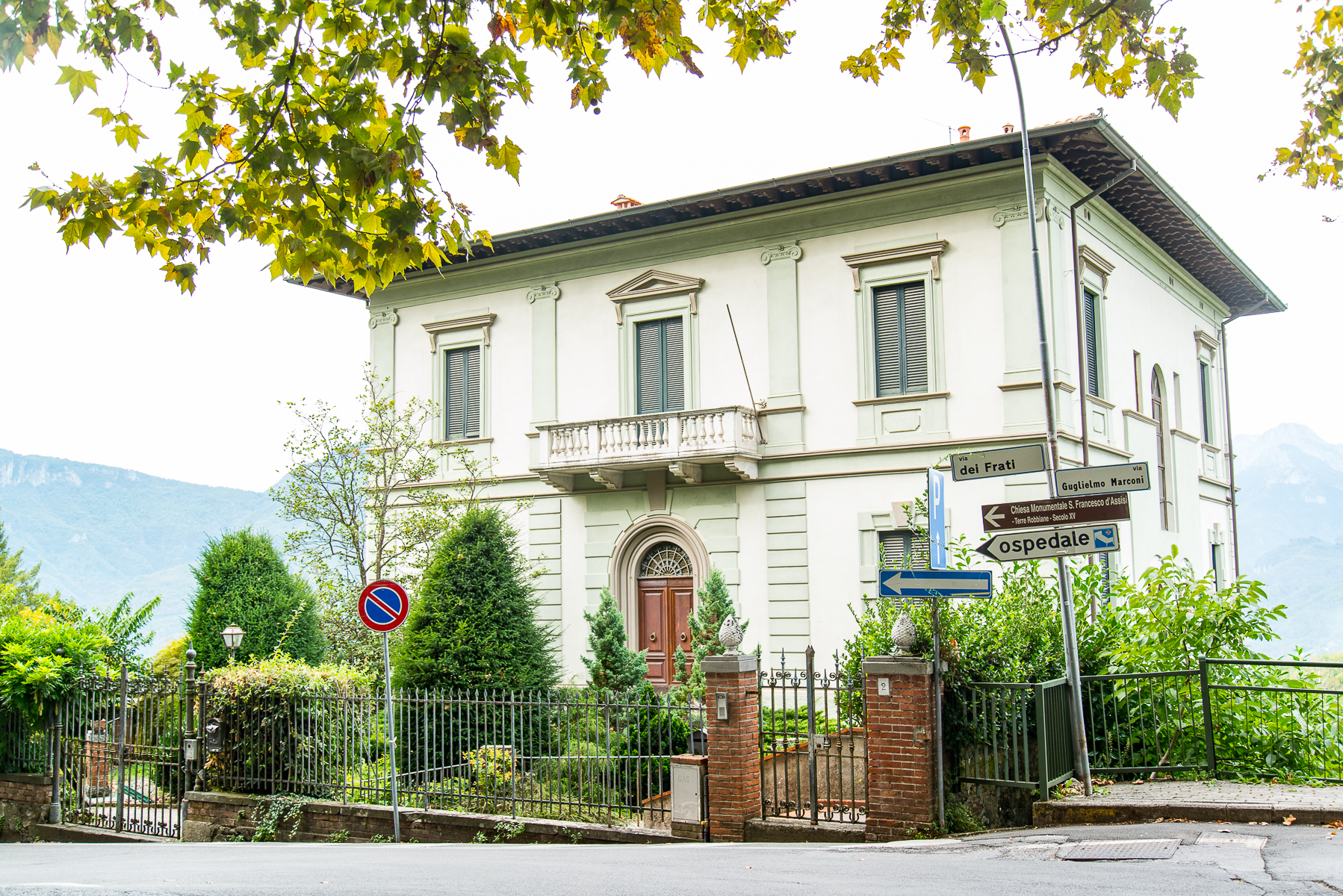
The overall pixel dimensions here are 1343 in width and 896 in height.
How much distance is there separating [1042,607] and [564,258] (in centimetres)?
1396

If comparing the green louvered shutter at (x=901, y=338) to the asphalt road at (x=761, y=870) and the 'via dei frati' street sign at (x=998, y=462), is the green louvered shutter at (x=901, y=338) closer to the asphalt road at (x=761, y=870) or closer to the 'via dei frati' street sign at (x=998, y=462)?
the 'via dei frati' street sign at (x=998, y=462)

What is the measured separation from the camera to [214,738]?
13586mm

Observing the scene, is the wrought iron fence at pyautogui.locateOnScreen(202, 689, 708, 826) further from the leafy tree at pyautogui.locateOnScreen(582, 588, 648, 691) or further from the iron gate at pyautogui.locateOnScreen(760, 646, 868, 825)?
the leafy tree at pyautogui.locateOnScreen(582, 588, 648, 691)

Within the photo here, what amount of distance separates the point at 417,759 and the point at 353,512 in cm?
958

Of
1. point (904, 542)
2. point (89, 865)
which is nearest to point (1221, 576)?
point (904, 542)

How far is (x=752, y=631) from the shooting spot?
2092 centimetres

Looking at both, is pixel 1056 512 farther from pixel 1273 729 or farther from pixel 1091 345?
pixel 1091 345

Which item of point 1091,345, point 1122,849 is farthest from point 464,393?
point 1122,849

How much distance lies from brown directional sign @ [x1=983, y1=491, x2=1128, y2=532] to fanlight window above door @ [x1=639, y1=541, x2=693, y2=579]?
39.2ft

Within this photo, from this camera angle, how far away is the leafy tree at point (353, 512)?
2175 cm

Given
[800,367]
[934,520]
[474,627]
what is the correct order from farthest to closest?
[800,367], [474,627], [934,520]

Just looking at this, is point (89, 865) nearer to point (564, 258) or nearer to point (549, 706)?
point (549, 706)

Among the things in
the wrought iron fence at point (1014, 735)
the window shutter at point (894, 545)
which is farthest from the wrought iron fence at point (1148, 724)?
the window shutter at point (894, 545)

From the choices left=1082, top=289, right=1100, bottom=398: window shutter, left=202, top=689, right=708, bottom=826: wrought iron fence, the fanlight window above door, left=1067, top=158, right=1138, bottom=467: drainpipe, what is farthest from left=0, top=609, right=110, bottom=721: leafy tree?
left=1082, top=289, right=1100, bottom=398: window shutter
